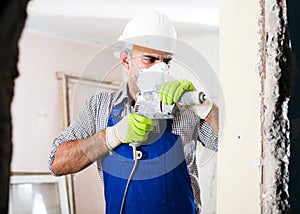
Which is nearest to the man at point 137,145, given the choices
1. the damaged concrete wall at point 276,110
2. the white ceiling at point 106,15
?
the damaged concrete wall at point 276,110

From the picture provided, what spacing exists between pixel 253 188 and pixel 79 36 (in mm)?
2202

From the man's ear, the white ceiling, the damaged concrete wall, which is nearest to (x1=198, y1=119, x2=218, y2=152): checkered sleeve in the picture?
the man's ear

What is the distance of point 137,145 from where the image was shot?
119 cm

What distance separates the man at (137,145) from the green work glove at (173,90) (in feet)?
0.23

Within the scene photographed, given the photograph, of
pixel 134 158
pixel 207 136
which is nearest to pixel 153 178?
pixel 134 158

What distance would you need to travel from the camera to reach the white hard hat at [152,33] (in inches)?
47.5

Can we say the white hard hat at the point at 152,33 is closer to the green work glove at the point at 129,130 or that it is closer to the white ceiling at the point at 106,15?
the green work glove at the point at 129,130

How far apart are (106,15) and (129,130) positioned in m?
1.34

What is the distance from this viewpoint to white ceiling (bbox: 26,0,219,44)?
213cm

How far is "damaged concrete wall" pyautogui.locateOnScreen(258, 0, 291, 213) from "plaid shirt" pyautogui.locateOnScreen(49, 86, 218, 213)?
45 centimetres

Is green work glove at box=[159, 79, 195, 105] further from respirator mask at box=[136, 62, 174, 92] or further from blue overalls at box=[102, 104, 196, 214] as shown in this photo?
blue overalls at box=[102, 104, 196, 214]

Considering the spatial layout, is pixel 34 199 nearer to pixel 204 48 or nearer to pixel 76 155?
pixel 204 48

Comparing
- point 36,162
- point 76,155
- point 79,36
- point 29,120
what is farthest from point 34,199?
point 76,155

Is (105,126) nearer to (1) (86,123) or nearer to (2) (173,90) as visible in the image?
(1) (86,123)
